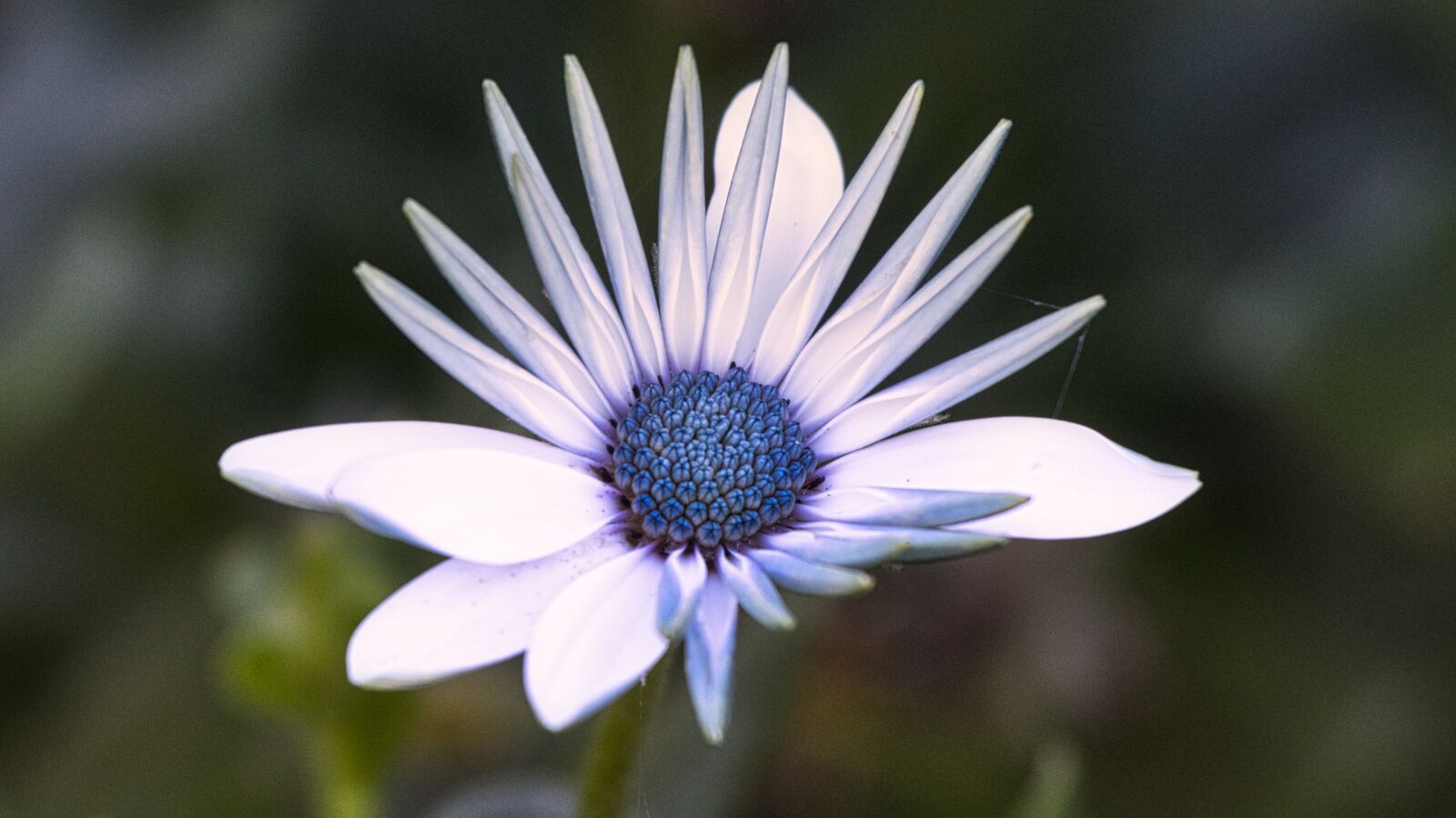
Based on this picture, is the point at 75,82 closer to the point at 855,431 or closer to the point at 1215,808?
the point at 855,431

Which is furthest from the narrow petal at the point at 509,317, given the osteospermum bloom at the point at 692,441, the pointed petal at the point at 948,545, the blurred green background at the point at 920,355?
the blurred green background at the point at 920,355

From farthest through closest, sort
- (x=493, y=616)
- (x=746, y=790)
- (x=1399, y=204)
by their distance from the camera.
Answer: (x=1399, y=204) < (x=746, y=790) < (x=493, y=616)

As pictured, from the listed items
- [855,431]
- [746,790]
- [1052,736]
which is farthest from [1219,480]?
[855,431]

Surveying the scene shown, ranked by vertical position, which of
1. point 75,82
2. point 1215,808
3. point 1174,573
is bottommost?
point 1215,808

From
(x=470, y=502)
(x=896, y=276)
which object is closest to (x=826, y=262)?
(x=896, y=276)

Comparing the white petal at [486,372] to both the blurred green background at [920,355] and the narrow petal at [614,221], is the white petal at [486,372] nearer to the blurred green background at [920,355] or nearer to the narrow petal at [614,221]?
the narrow petal at [614,221]

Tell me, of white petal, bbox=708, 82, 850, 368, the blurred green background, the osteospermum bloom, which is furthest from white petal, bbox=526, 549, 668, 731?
the blurred green background

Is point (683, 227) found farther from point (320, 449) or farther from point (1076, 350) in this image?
point (1076, 350)
